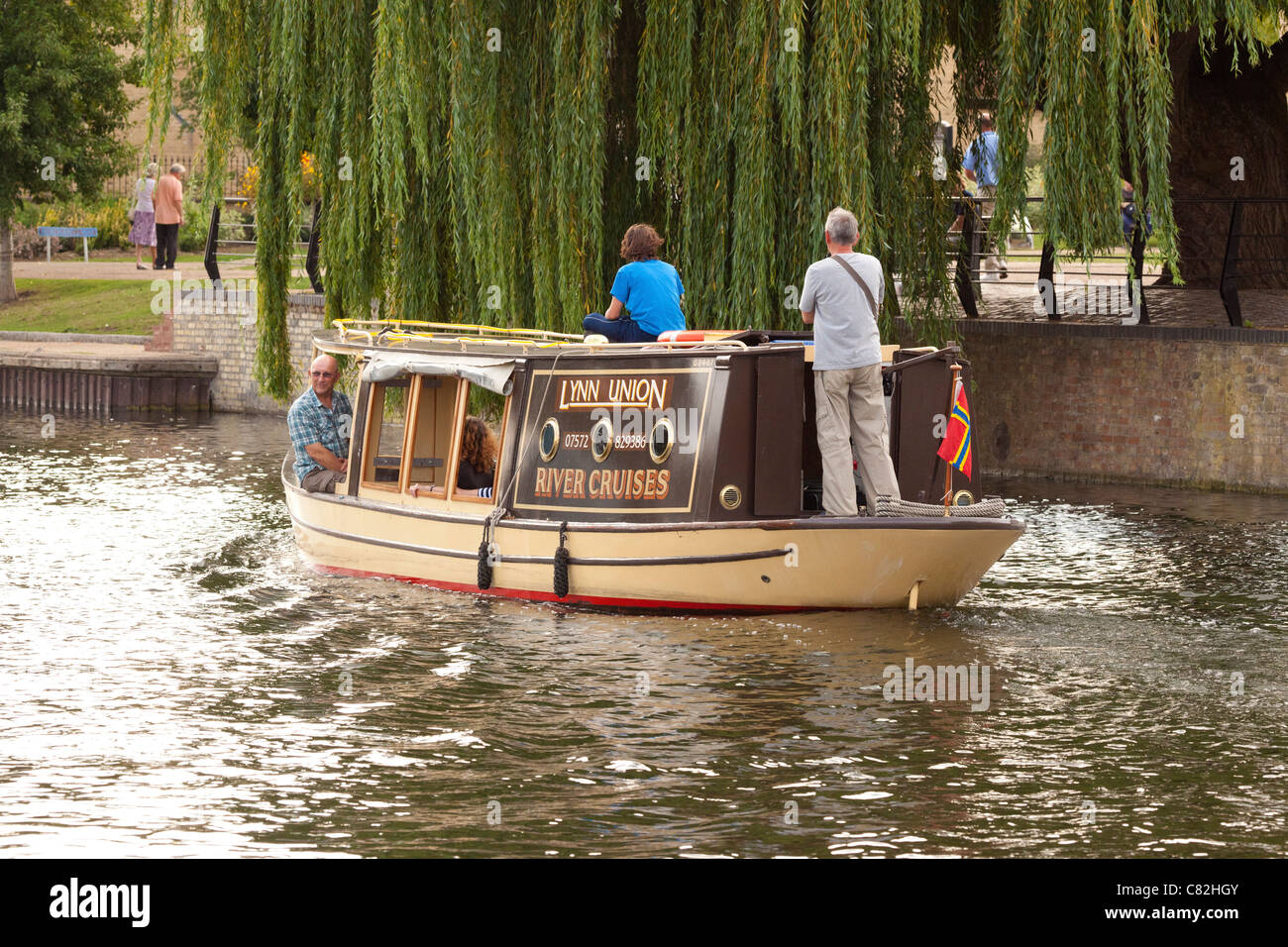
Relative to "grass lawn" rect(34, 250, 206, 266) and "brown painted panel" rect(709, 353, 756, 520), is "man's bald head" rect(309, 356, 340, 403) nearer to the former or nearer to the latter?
"brown painted panel" rect(709, 353, 756, 520)

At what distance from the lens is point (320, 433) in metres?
14.1

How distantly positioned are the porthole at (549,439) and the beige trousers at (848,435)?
6.05 ft

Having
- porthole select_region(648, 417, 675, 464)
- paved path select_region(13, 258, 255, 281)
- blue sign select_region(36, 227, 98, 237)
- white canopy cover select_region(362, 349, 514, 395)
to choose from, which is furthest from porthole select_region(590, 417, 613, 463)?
blue sign select_region(36, 227, 98, 237)

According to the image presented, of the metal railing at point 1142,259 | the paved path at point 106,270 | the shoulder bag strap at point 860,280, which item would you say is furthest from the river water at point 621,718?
the paved path at point 106,270

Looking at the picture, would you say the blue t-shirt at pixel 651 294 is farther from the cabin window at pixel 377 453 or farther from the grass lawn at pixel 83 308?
the grass lawn at pixel 83 308

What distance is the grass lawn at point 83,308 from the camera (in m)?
29.3

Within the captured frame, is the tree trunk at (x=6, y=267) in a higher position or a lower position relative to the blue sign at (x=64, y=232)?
lower

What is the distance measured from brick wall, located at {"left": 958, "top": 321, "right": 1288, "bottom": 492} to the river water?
3.86 metres

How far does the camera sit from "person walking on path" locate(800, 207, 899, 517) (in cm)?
1134

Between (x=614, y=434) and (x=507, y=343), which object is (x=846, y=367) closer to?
(x=614, y=434)

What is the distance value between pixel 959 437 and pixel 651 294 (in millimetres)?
2493
